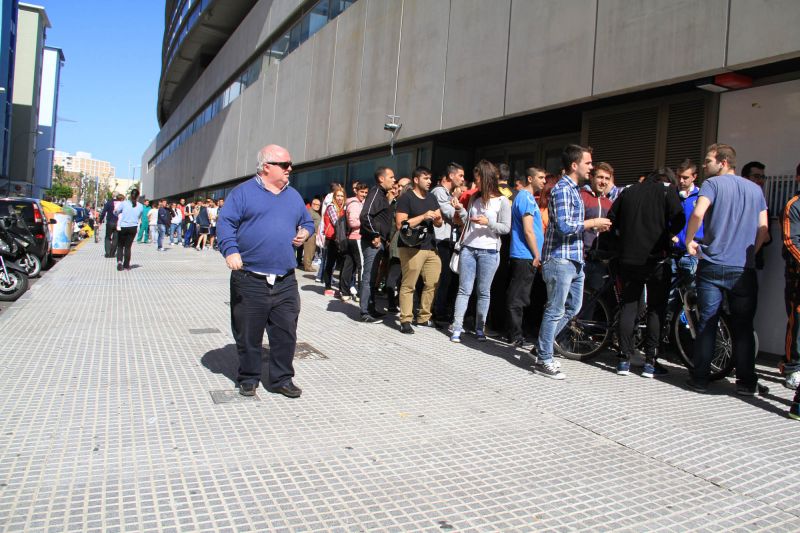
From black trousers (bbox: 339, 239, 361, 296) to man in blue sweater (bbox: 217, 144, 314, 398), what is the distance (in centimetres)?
481

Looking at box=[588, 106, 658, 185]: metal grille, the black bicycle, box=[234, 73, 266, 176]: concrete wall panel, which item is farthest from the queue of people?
box=[234, 73, 266, 176]: concrete wall panel

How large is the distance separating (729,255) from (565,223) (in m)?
1.34

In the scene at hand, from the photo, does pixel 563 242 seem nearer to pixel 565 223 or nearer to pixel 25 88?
pixel 565 223

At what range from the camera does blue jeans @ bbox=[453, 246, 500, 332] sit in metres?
6.83

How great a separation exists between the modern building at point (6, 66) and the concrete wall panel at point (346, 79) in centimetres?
4452

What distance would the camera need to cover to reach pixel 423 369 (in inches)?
223

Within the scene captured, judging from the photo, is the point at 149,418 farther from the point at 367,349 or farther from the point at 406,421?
the point at 367,349

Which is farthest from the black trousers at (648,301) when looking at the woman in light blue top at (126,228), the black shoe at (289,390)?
the woman in light blue top at (126,228)

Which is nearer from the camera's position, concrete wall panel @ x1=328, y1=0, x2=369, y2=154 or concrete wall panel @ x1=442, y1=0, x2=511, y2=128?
concrete wall panel @ x1=442, y1=0, x2=511, y2=128

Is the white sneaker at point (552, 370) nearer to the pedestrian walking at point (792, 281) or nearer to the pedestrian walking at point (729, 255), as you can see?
the pedestrian walking at point (729, 255)

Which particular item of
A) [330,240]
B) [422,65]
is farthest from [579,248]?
[422,65]

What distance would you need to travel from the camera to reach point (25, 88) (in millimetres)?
69750

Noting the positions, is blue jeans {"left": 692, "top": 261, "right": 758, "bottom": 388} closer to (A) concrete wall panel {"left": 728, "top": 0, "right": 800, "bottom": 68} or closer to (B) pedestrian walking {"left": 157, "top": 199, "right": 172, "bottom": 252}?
(A) concrete wall panel {"left": 728, "top": 0, "right": 800, "bottom": 68}

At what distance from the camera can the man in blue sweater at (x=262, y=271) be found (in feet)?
14.9
